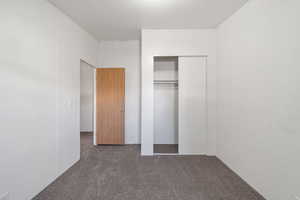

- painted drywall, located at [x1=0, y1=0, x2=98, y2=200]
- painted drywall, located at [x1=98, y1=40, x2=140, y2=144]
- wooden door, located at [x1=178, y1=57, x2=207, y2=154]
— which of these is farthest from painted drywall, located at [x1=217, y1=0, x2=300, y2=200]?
painted drywall, located at [x1=0, y1=0, x2=98, y2=200]

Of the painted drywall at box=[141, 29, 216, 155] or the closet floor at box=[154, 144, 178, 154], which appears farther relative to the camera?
the closet floor at box=[154, 144, 178, 154]

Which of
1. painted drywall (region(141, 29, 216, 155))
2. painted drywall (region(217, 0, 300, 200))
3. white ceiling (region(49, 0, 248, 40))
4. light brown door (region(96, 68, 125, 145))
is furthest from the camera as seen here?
light brown door (region(96, 68, 125, 145))

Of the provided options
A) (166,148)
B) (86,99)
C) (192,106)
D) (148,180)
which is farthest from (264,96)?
(86,99)

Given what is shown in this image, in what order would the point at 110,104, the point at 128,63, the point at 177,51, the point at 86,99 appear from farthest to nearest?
1. the point at 86,99
2. the point at 128,63
3. the point at 110,104
4. the point at 177,51

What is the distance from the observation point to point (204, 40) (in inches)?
119

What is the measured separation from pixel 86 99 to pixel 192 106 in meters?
3.97

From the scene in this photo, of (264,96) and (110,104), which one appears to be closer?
(264,96)

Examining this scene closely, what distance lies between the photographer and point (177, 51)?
3.04m

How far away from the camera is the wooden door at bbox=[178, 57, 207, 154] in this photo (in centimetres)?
307

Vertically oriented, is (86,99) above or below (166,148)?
above

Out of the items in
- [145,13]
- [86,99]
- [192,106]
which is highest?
[145,13]

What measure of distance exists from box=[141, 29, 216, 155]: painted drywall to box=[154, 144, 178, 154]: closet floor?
1.17 feet

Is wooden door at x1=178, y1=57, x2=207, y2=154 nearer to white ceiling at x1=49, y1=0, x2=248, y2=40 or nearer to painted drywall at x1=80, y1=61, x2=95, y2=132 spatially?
white ceiling at x1=49, y1=0, x2=248, y2=40

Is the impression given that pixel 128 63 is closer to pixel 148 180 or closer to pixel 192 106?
pixel 192 106
